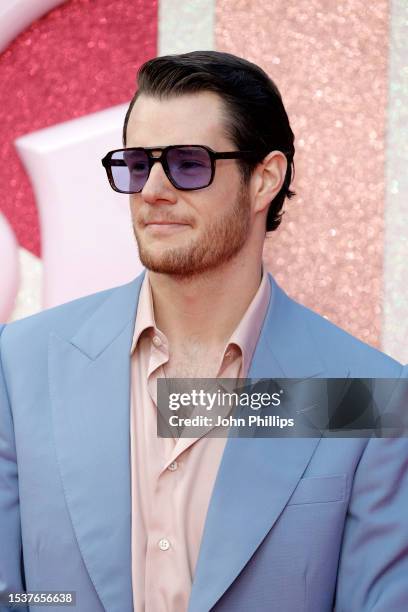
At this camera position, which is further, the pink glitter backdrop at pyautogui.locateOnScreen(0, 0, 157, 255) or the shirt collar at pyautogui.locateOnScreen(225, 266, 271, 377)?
the pink glitter backdrop at pyautogui.locateOnScreen(0, 0, 157, 255)

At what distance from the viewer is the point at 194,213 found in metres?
1.42

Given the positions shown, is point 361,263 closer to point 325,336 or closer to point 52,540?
point 325,336

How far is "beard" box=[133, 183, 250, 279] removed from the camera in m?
1.41

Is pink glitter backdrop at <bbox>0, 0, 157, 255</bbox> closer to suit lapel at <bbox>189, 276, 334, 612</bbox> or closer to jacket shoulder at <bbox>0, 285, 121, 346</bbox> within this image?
jacket shoulder at <bbox>0, 285, 121, 346</bbox>

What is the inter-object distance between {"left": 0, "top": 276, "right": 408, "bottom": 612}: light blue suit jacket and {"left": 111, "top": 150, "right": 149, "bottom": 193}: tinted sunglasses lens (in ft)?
0.93

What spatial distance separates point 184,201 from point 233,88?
0.24 m

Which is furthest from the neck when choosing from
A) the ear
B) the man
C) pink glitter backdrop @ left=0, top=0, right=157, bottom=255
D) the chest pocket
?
pink glitter backdrop @ left=0, top=0, right=157, bottom=255

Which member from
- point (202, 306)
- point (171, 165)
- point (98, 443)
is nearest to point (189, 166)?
point (171, 165)

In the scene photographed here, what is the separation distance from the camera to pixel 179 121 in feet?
4.69

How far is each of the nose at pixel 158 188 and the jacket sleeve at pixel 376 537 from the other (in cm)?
52

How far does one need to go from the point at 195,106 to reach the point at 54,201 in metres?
Answer: 0.50

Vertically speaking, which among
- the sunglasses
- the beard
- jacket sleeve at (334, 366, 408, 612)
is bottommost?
jacket sleeve at (334, 366, 408, 612)

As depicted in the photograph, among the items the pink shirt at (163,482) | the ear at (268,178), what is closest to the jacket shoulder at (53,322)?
the pink shirt at (163,482)

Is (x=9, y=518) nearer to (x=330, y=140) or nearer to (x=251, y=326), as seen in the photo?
(x=251, y=326)
